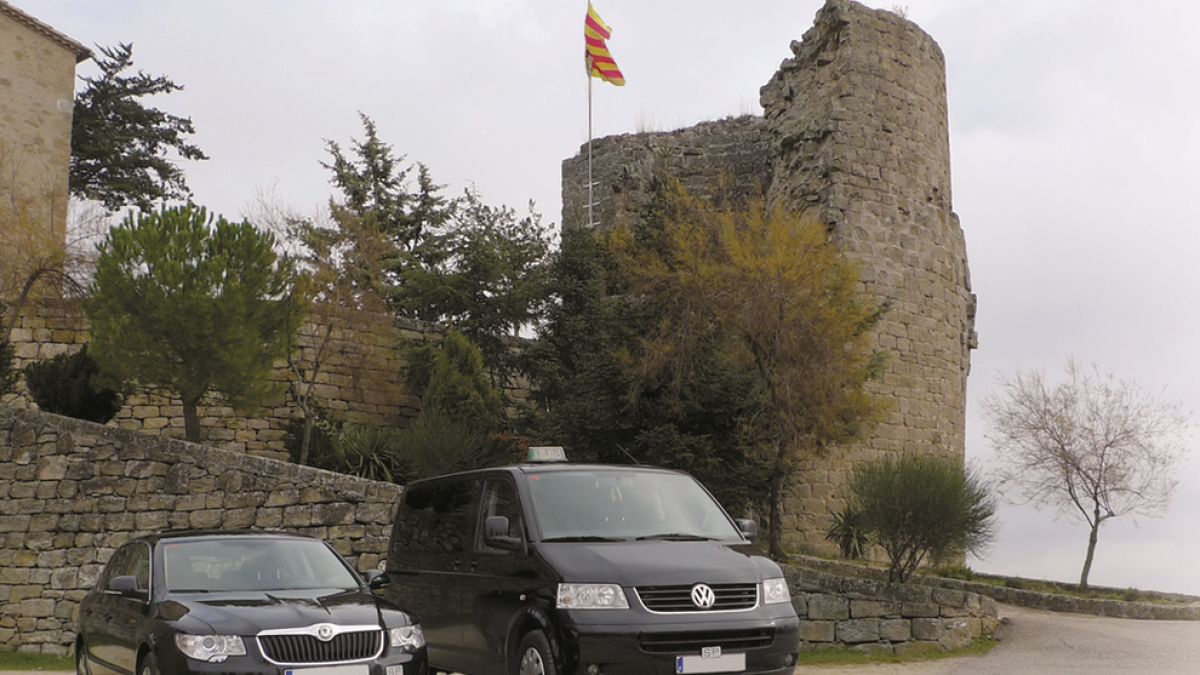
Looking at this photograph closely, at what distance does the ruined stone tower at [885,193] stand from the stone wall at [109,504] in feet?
31.6

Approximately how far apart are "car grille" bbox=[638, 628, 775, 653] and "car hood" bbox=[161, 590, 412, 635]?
6.45 feet

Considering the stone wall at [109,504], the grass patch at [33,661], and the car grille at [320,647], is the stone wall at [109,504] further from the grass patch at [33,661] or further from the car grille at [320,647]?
the car grille at [320,647]

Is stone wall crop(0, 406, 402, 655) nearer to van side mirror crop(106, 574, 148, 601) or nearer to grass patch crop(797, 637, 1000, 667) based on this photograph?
grass patch crop(797, 637, 1000, 667)

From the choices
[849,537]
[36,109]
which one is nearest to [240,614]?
[849,537]

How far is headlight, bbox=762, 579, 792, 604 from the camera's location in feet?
25.6

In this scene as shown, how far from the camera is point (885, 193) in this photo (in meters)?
23.3

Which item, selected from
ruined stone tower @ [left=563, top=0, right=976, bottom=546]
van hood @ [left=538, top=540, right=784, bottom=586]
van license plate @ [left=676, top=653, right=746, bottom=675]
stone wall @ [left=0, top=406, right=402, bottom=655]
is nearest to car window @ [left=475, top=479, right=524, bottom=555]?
van hood @ [left=538, top=540, right=784, bottom=586]

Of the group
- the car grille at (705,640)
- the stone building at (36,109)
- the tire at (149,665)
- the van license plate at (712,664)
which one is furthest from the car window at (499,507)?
the stone building at (36,109)

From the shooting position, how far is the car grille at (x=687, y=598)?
24.3ft

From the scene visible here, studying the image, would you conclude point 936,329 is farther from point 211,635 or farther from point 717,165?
point 211,635

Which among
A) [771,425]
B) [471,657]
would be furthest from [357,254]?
[471,657]

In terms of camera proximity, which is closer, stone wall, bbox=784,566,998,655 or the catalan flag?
stone wall, bbox=784,566,998,655

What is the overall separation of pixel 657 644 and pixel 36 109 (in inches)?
1107

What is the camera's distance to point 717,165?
28750 mm
